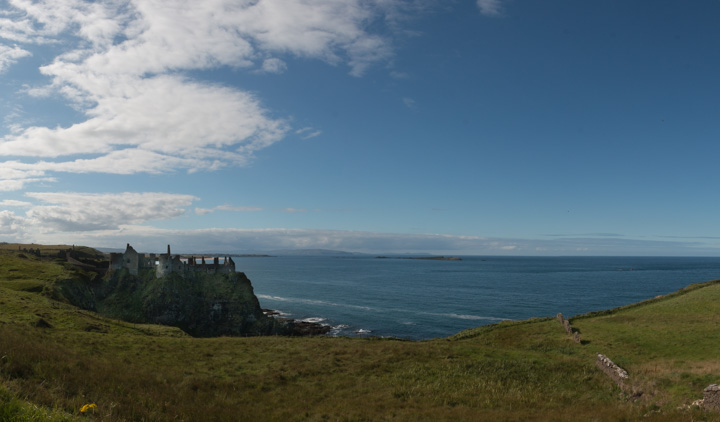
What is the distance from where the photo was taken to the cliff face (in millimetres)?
66750

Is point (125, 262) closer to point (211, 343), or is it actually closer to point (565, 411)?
point (211, 343)

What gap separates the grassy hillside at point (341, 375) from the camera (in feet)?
52.8

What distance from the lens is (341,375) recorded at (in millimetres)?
26688

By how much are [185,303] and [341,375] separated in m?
54.9

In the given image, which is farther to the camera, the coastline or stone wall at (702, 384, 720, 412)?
the coastline

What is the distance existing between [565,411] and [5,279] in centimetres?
7240

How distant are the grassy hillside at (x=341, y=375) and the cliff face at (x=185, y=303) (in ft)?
78.1

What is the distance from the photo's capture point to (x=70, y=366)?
709 inches

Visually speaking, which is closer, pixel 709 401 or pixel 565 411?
pixel 709 401

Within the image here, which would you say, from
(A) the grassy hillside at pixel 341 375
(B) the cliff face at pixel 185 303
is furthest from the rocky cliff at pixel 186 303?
(A) the grassy hillside at pixel 341 375

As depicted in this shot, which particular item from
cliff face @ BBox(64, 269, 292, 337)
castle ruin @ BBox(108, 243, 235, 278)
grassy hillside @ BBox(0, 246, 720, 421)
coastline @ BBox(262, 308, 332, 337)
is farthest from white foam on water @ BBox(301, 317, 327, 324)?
grassy hillside @ BBox(0, 246, 720, 421)

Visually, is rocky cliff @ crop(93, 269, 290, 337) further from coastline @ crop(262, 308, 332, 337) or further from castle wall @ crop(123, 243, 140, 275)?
coastline @ crop(262, 308, 332, 337)

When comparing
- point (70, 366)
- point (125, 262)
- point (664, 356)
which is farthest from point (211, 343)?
point (125, 262)

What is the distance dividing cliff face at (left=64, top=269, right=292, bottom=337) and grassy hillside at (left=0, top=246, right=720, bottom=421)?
78.1 ft
